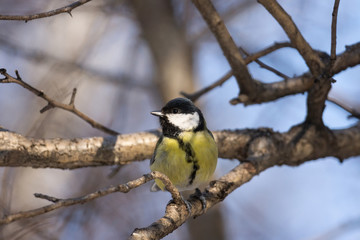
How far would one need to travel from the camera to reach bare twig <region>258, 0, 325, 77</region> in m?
2.16

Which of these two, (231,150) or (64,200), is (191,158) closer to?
(231,150)

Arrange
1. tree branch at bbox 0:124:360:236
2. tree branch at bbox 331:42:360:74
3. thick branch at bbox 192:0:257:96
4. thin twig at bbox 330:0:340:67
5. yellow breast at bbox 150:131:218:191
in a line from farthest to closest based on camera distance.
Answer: tree branch at bbox 331:42:360:74, thick branch at bbox 192:0:257:96, yellow breast at bbox 150:131:218:191, tree branch at bbox 0:124:360:236, thin twig at bbox 330:0:340:67

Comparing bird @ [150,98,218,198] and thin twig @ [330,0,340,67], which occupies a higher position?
thin twig @ [330,0,340,67]

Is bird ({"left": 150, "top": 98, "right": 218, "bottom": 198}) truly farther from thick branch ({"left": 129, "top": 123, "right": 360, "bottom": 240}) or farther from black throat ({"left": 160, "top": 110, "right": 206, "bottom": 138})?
thick branch ({"left": 129, "top": 123, "right": 360, "bottom": 240})

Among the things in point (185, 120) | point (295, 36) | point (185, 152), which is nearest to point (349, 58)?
point (295, 36)

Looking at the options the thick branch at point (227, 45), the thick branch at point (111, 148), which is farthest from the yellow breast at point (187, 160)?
the thick branch at point (227, 45)

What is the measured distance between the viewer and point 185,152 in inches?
91.0

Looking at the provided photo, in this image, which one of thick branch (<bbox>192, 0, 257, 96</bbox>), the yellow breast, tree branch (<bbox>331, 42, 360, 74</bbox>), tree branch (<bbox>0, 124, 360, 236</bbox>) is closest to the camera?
tree branch (<bbox>0, 124, 360, 236</bbox>)

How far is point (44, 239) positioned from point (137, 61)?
3116mm

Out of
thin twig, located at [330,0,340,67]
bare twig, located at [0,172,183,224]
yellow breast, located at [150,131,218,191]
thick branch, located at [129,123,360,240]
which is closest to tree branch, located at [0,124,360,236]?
thick branch, located at [129,123,360,240]

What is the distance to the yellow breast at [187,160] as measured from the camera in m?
2.28

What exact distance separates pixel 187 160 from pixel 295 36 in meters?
0.92

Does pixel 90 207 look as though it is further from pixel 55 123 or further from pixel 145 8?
pixel 145 8

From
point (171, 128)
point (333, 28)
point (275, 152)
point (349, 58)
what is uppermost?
point (349, 58)
